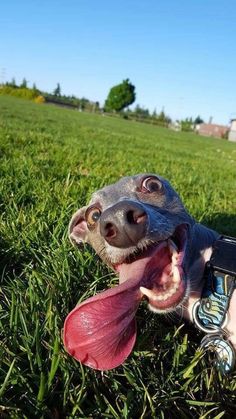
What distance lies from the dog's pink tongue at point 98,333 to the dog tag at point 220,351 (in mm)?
462

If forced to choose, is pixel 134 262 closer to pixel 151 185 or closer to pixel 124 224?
pixel 124 224

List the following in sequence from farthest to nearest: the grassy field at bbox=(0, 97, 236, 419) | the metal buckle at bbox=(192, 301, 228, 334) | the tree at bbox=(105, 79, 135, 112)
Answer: the tree at bbox=(105, 79, 135, 112) < the metal buckle at bbox=(192, 301, 228, 334) < the grassy field at bbox=(0, 97, 236, 419)

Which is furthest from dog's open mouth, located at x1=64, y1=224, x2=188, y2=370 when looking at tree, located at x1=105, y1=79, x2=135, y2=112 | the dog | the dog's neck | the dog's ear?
tree, located at x1=105, y1=79, x2=135, y2=112

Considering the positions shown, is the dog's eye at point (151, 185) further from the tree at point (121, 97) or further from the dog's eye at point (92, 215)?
the tree at point (121, 97)

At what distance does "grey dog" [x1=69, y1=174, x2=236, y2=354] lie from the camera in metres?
2.33

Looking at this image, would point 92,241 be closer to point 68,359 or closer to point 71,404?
point 68,359

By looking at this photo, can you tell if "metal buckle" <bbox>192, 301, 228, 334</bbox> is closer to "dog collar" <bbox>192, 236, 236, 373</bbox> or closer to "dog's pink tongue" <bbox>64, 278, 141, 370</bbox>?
"dog collar" <bbox>192, 236, 236, 373</bbox>

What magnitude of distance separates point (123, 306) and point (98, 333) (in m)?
0.20

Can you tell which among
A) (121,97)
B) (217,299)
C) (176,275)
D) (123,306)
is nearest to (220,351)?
(217,299)

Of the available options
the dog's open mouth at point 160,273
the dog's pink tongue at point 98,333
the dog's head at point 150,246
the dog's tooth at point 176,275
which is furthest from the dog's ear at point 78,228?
the dog's pink tongue at point 98,333

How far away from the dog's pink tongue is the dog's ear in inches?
47.2

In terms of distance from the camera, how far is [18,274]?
3039 millimetres

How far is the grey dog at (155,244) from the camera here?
2.33 metres

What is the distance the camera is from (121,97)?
344ft
